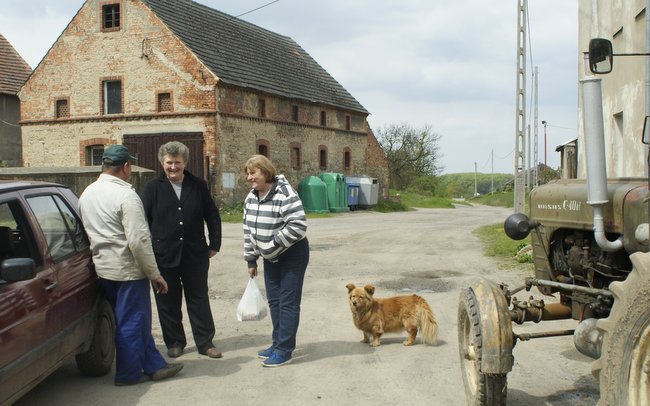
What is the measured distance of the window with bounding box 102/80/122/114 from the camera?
3297 cm

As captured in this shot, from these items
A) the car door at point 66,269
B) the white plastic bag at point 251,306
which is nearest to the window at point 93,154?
the white plastic bag at point 251,306

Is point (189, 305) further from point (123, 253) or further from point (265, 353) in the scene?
point (123, 253)

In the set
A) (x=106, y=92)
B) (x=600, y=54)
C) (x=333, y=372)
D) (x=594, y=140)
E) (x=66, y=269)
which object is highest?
(x=106, y=92)

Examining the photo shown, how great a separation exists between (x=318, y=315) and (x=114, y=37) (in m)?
27.7

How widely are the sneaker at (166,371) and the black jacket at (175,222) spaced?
3.03ft

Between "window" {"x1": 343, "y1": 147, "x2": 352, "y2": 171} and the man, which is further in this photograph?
"window" {"x1": 343, "y1": 147, "x2": 352, "y2": 171}

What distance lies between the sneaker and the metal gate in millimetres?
25668

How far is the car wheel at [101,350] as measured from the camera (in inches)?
228

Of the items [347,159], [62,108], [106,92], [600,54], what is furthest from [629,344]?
[347,159]

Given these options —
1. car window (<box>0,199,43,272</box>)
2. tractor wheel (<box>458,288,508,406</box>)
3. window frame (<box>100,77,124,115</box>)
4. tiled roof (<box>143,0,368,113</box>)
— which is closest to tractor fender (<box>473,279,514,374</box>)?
tractor wheel (<box>458,288,508,406</box>)

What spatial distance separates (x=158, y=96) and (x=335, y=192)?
1029cm

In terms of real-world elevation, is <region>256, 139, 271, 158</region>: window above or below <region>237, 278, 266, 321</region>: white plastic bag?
above

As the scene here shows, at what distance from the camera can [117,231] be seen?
5.54 meters

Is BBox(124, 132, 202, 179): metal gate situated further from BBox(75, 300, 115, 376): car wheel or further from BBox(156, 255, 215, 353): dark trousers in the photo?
BBox(75, 300, 115, 376): car wheel
